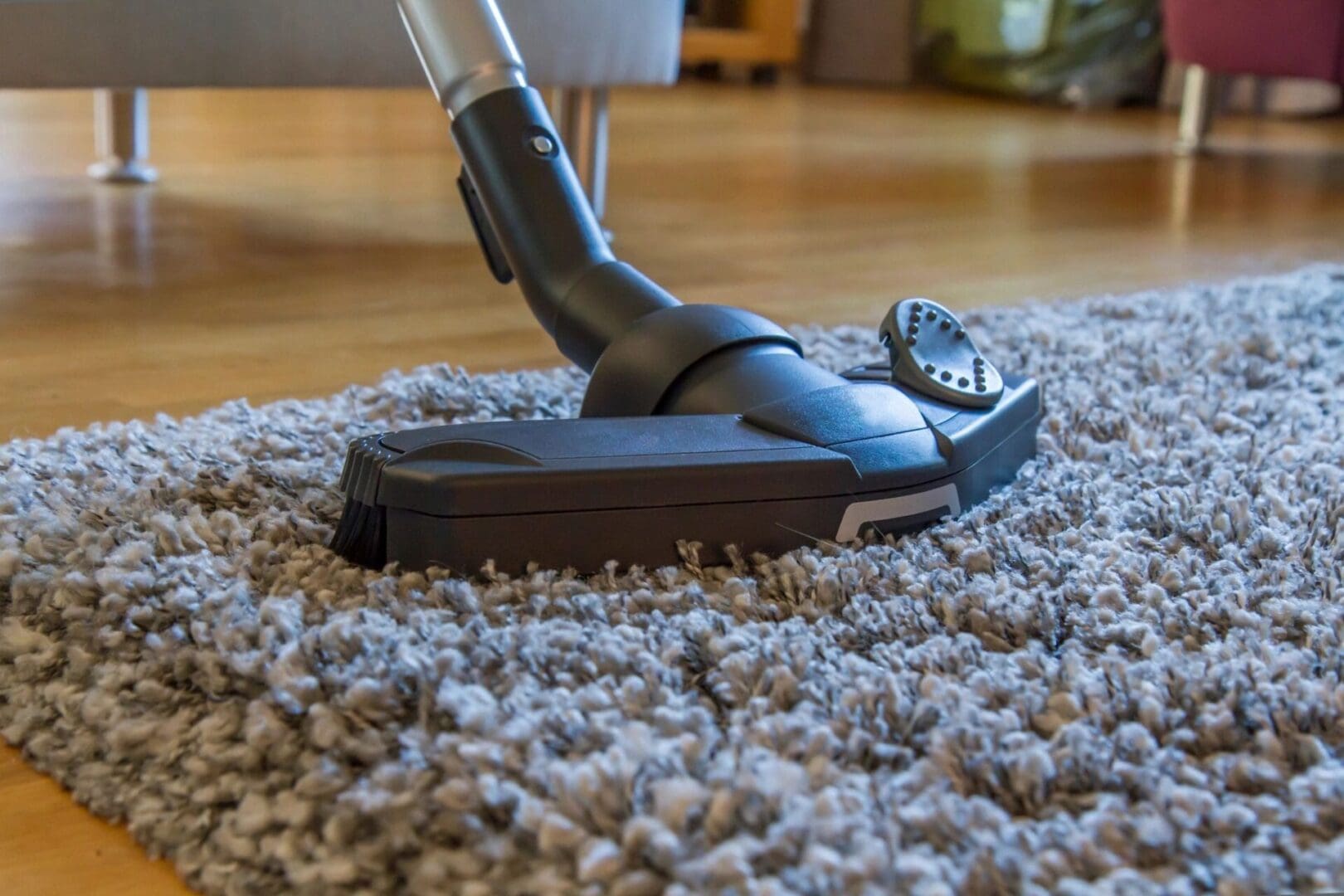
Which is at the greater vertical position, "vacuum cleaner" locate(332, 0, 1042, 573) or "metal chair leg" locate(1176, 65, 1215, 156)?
"metal chair leg" locate(1176, 65, 1215, 156)

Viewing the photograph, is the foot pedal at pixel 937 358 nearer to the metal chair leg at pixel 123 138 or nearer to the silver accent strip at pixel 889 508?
the silver accent strip at pixel 889 508

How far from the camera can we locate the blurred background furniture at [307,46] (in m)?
1.28

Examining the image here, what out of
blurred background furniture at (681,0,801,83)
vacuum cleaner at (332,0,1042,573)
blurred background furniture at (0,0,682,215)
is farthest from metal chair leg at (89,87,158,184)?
blurred background furniture at (681,0,801,83)

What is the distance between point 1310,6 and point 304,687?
265cm

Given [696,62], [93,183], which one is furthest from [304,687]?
[696,62]

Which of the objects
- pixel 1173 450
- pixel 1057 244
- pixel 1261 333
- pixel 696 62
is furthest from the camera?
pixel 696 62

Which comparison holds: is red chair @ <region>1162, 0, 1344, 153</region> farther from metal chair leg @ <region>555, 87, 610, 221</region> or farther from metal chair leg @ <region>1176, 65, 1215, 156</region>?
metal chair leg @ <region>555, 87, 610, 221</region>

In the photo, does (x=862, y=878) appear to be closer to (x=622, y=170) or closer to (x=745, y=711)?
(x=745, y=711)

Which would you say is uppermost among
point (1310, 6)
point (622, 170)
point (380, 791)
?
point (1310, 6)

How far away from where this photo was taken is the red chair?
8.80 ft

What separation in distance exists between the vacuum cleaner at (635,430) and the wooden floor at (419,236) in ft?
0.64

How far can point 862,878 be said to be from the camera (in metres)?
0.44

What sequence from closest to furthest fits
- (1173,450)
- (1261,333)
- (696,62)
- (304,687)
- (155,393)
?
(304,687)
(1173,450)
(155,393)
(1261,333)
(696,62)

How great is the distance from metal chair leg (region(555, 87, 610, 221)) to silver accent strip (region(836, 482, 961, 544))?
1053mm
